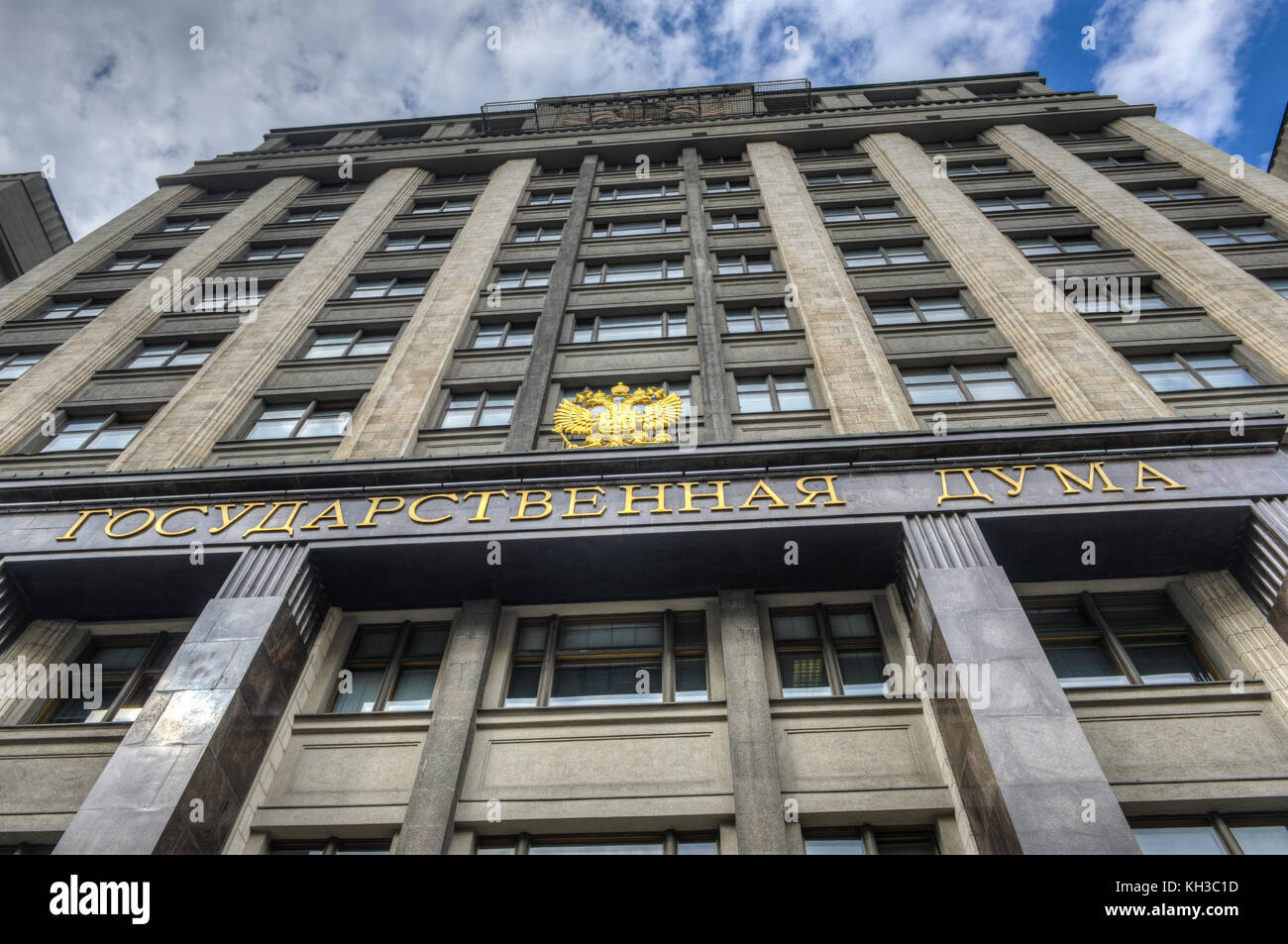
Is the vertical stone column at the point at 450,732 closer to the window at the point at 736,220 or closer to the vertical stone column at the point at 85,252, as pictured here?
the window at the point at 736,220

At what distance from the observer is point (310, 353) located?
21.5 m

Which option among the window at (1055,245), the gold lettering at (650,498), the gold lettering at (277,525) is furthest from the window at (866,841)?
the window at (1055,245)

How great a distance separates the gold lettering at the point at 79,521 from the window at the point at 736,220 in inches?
A: 804

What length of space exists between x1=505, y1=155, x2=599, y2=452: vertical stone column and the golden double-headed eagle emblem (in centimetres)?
66

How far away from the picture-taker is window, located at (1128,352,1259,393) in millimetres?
17281

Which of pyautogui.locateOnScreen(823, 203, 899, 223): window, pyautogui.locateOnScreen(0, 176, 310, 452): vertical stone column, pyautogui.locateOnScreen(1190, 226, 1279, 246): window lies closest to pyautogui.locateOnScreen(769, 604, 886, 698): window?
pyautogui.locateOnScreen(0, 176, 310, 452): vertical stone column

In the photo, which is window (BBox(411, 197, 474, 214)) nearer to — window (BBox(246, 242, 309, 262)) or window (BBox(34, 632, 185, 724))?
window (BBox(246, 242, 309, 262))

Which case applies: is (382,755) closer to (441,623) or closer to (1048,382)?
(441,623)

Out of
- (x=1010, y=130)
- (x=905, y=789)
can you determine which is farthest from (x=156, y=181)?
(x=905, y=789)

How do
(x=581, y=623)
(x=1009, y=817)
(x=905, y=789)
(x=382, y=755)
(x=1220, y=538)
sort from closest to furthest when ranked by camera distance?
(x=1009, y=817)
(x=905, y=789)
(x=382, y=755)
(x=1220, y=538)
(x=581, y=623)

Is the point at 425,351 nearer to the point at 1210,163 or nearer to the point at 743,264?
the point at 743,264

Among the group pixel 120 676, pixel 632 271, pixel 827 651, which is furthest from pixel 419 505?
pixel 632 271

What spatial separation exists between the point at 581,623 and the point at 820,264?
1377 centimetres

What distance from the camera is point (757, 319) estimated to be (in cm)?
2148
